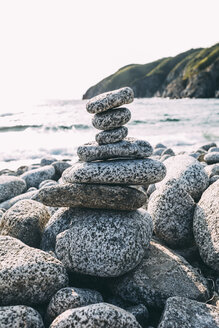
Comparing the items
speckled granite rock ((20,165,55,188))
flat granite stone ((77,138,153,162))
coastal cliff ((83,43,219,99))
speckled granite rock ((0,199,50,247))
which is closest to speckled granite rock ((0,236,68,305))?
speckled granite rock ((0,199,50,247))

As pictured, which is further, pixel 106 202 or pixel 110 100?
pixel 110 100

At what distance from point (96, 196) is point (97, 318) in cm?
166

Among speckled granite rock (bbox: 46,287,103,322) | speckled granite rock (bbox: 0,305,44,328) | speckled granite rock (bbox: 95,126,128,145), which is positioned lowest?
speckled granite rock (bbox: 46,287,103,322)

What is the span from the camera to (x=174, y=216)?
15.2ft

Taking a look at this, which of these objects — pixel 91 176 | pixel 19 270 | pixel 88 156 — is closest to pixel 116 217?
pixel 91 176

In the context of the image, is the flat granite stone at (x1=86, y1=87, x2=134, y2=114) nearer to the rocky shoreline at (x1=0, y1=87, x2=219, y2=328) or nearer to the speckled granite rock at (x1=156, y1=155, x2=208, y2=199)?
the rocky shoreline at (x1=0, y1=87, x2=219, y2=328)

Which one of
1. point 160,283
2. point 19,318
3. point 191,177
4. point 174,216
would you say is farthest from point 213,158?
point 19,318

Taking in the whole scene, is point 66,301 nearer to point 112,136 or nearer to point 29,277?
point 29,277

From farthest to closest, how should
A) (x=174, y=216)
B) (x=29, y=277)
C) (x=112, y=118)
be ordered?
(x=174, y=216)
(x=112, y=118)
(x=29, y=277)

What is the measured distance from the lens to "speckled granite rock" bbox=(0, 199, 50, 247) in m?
4.65

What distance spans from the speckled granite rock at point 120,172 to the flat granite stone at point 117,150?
4.7 inches

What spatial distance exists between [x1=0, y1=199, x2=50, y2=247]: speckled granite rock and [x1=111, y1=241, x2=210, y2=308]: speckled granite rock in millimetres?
1523

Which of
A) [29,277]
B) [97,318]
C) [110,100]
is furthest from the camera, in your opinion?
[110,100]

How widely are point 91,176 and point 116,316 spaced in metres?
1.88
